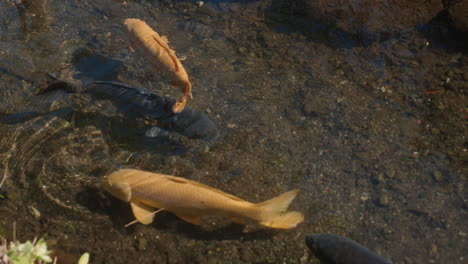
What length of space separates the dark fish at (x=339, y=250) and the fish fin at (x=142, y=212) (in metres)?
1.43

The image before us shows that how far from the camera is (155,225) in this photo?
432 cm

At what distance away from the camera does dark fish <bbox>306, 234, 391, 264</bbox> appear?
377cm

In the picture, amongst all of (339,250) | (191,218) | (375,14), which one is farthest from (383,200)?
(375,14)

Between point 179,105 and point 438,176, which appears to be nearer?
point 438,176

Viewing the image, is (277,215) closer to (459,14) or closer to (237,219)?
(237,219)

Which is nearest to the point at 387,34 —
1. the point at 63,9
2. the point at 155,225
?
the point at 155,225

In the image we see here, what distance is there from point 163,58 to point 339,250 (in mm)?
2698

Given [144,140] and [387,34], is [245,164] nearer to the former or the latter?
[144,140]

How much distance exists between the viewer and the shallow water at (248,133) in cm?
425

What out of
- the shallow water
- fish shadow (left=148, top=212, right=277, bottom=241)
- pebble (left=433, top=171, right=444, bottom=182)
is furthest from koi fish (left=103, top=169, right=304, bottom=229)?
pebble (left=433, top=171, right=444, bottom=182)

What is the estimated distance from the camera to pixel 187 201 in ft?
13.2

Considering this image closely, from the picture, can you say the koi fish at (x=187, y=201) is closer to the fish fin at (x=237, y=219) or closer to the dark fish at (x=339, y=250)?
the fish fin at (x=237, y=219)

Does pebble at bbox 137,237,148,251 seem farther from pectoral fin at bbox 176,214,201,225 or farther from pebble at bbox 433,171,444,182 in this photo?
pebble at bbox 433,171,444,182

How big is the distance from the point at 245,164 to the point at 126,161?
48.5 inches
